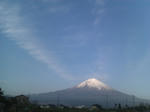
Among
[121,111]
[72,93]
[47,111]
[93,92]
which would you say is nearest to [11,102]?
[47,111]

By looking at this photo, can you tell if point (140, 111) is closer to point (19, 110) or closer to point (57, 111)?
point (57, 111)

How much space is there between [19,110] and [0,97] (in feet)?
6.98

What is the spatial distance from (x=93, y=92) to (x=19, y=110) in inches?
2764

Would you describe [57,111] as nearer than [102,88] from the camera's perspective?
Yes

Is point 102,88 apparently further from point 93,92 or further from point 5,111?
point 5,111

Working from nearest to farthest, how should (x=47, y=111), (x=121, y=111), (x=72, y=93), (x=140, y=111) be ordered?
(x=47, y=111), (x=121, y=111), (x=140, y=111), (x=72, y=93)

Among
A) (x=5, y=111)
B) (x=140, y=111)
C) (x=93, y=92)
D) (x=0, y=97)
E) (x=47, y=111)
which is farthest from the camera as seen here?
(x=93, y=92)

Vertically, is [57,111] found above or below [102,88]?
below

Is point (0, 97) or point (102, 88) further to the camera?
point (102, 88)

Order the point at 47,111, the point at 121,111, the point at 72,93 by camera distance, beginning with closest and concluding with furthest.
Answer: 1. the point at 47,111
2. the point at 121,111
3. the point at 72,93

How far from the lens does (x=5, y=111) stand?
11133mm

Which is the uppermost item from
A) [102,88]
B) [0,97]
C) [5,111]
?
[102,88]

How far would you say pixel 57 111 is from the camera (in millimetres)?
12430

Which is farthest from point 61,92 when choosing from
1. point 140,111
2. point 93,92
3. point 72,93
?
point 140,111
